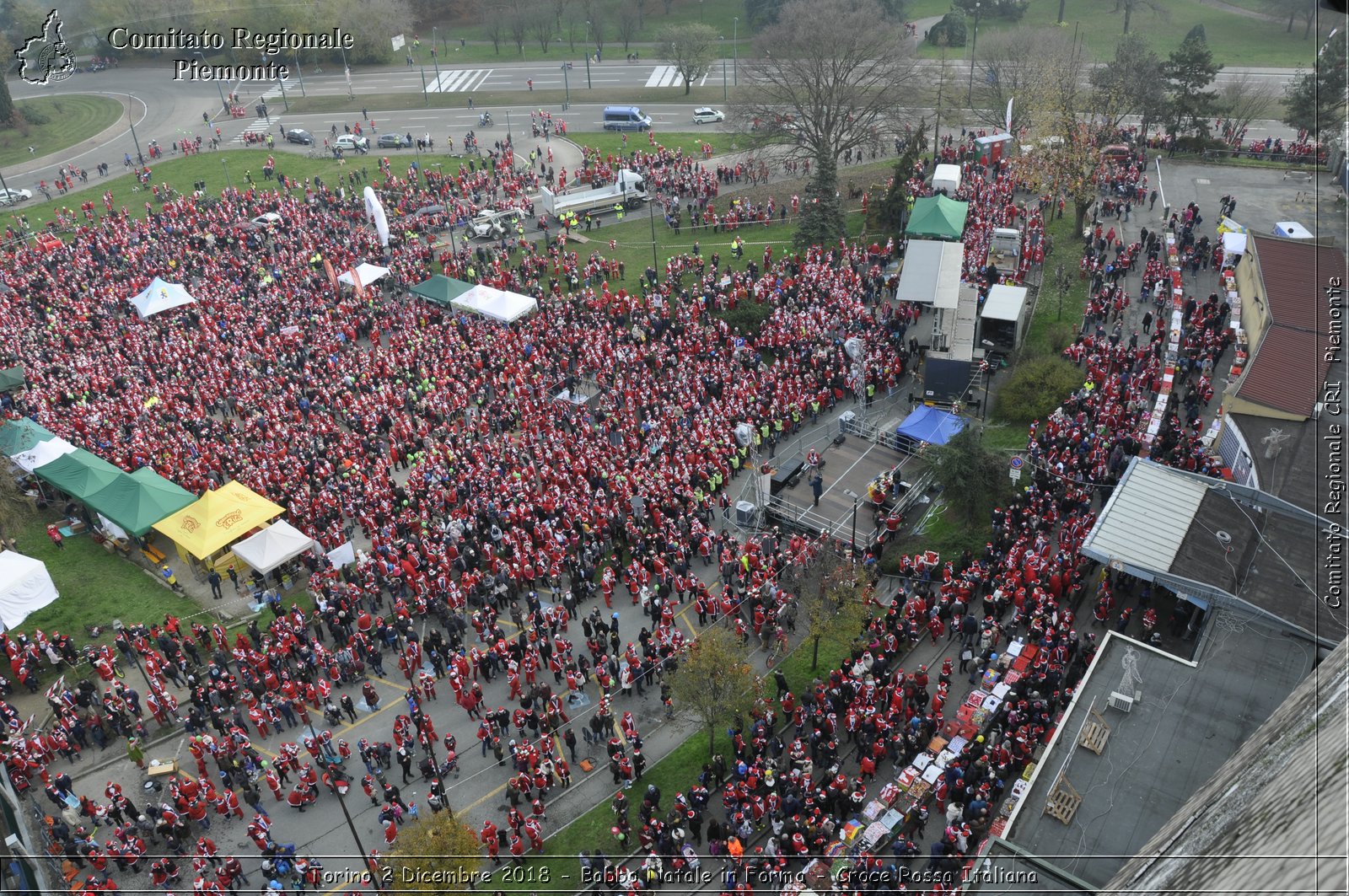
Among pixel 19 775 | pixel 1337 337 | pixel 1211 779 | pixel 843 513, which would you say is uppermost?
pixel 1337 337

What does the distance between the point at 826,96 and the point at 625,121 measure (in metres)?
21.9

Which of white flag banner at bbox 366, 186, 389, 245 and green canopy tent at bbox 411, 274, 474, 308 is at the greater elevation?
white flag banner at bbox 366, 186, 389, 245

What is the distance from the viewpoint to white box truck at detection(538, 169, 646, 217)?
182ft

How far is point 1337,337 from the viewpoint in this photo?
3127 centimetres

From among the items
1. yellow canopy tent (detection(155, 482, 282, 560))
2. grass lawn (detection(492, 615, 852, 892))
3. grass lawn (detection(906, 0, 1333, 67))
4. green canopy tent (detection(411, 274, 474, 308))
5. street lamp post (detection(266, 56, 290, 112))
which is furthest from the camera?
street lamp post (detection(266, 56, 290, 112))

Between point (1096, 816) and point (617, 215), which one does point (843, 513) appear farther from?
point (617, 215)

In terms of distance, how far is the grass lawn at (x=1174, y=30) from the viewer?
7425 centimetres

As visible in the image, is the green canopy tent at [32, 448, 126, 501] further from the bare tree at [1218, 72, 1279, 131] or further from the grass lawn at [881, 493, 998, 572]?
the bare tree at [1218, 72, 1279, 131]

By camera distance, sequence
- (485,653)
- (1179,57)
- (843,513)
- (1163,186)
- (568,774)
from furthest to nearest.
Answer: (1179,57), (1163,186), (843,513), (485,653), (568,774)

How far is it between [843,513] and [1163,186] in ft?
114

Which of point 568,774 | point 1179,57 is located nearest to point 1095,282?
point 1179,57

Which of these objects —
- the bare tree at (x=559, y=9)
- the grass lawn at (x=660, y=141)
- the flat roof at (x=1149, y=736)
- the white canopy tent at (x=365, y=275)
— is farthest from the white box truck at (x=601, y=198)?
the flat roof at (x=1149, y=736)

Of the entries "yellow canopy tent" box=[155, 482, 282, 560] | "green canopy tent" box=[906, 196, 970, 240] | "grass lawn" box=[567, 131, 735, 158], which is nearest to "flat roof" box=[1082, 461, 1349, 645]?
"green canopy tent" box=[906, 196, 970, 240]

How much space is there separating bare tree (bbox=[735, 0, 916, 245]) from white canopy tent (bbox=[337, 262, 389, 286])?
849 inches
